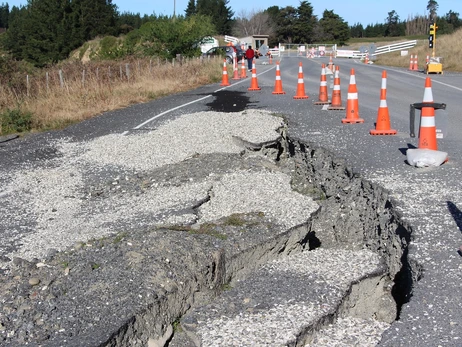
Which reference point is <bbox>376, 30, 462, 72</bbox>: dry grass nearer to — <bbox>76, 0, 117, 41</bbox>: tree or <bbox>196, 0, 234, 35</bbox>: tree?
<bbox>76, 0, 117, 41</bbox>: tree

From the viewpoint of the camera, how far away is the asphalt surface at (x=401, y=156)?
3.25 m

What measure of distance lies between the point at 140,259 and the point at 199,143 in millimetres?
4774

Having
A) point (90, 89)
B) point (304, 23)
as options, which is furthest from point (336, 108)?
point (304, 23)

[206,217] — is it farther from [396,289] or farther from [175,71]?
[175,71]

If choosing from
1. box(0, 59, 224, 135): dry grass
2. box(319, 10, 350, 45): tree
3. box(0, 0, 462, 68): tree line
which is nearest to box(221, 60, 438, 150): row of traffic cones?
box(0, 59, 224, 135): dry grass

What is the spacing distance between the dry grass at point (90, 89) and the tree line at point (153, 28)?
Answer: 16.9ft

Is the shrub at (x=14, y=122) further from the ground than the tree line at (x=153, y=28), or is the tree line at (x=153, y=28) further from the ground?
the tree line at (x=153, y=28)

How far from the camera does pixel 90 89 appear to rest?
16422 mm

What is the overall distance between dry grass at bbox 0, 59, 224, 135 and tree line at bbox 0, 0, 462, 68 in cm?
514

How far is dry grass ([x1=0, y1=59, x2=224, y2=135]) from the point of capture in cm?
1319

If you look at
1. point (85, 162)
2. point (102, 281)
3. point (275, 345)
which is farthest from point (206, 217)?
point (85, 162)

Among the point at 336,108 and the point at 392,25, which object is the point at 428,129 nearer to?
the point at 336,108

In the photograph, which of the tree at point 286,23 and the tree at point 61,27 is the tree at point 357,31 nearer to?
the tree at point 286,23

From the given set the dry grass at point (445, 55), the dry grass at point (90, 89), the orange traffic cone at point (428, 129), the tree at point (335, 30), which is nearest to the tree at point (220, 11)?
the tree at point (335, 30)
